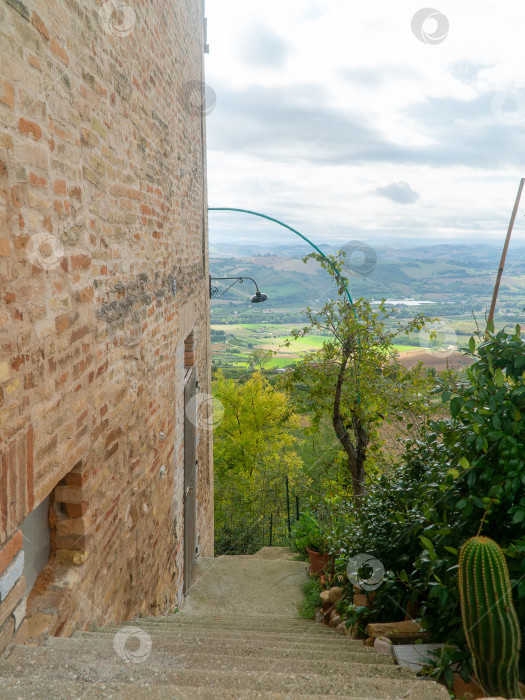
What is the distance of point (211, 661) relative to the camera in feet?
7.39

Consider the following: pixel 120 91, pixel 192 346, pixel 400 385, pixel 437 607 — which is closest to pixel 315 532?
pixel 400 385

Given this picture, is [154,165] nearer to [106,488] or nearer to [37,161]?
[37,161]

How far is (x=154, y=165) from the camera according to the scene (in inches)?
157

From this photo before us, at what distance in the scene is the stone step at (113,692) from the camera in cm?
151

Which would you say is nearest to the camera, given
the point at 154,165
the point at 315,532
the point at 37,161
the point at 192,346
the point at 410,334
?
the point at 37,161

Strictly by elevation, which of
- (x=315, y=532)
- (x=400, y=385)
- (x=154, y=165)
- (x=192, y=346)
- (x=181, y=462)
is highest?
(x=154, y=165)

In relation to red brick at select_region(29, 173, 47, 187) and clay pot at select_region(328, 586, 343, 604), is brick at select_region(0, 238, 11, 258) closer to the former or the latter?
red brick at select_region(29, 173, 47, 187)

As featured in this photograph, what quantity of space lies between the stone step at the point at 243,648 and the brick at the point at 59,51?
8.04 ft

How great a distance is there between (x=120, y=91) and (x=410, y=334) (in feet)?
20.0

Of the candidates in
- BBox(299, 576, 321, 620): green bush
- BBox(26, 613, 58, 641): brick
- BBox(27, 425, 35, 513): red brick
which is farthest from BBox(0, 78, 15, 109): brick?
BBox(299, 576, 321, 620): green bush

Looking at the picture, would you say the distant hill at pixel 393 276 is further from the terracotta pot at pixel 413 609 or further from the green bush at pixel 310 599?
the terracotta pot at pixel 413 609

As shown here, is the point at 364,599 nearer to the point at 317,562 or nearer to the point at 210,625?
the point at 210,625

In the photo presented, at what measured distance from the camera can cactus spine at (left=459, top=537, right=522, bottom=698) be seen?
2000 mm

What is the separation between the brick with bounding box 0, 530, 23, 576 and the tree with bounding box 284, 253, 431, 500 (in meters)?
6.25
